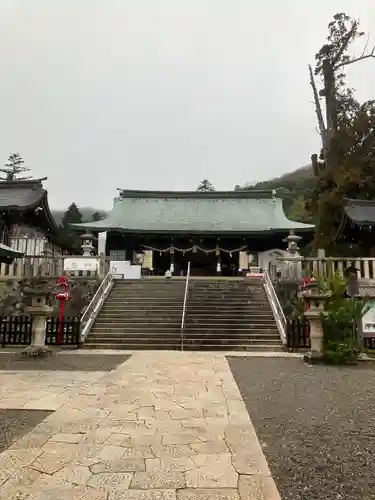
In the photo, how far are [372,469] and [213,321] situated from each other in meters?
10.9

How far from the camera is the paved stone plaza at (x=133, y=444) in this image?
10.0 ft

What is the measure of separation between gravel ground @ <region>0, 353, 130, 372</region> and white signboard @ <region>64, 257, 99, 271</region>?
26.0 feet

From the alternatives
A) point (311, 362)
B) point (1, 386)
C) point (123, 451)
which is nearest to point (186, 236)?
point (311, 362)

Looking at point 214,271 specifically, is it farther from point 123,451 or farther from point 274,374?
point 123,451

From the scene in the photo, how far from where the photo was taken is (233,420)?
16.0ft

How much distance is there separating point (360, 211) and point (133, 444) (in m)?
17.1

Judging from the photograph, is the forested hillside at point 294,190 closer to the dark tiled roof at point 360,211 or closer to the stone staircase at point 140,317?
the dark tiled roof at point 360,211

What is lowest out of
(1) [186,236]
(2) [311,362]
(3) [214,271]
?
(2) [311,362]

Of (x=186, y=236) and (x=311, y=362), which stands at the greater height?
(x=186, y=236)

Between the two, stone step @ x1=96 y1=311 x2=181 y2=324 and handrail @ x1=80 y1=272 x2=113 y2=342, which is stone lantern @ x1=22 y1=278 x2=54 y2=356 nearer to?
handrail @ x1=80 y1=272 x2=113 y2=342

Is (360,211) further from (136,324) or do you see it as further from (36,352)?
(36,352)

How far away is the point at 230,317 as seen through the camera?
577 inches

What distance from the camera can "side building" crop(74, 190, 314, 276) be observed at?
24.6 meters

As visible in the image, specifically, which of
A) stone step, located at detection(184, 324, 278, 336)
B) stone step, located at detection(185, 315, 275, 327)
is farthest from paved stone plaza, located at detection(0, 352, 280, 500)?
stone step, located at detection(185, 315, 275, 327)
